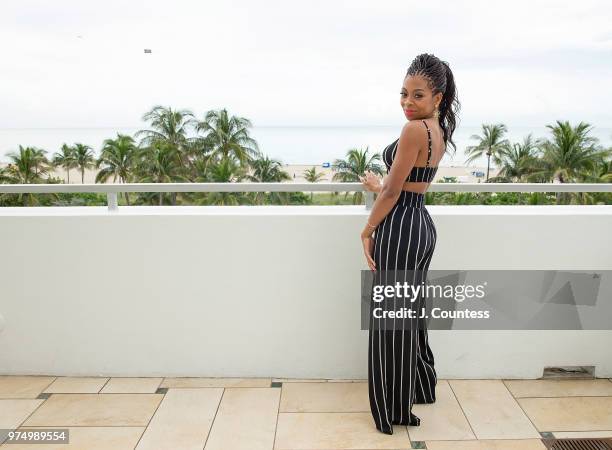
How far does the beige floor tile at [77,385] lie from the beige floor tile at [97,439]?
30 centimetres

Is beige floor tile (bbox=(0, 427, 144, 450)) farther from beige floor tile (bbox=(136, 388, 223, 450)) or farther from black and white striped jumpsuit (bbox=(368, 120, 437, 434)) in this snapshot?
black and white striped jumpsuit (bbox=(368, 120, 437, 434))

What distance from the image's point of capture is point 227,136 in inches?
1368

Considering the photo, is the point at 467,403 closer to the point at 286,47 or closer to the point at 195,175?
the point at 195,175

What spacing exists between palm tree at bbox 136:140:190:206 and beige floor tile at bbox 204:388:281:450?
97.6ft

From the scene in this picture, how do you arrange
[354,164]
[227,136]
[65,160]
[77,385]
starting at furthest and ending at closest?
[65,160] → [227,136] → [354,164] → [77,385]

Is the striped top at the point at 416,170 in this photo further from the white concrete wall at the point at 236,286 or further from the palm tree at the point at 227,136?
the palm tree at the point at 227,136

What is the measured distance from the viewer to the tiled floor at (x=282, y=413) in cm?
189

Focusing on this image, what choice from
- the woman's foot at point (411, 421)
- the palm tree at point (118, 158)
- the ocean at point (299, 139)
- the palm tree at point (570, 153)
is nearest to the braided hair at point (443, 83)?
the ocean at point (299, 139)

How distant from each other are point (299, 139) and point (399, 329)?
68439 millimetres

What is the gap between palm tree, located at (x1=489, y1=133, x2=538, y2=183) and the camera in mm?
33688

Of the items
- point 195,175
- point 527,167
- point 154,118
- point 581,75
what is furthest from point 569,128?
point 154,118

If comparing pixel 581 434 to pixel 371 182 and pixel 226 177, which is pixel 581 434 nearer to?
pixel 371 182

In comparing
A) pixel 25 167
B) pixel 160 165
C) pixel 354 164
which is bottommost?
pixel 25 167

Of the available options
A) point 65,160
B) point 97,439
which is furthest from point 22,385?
point 65,160
